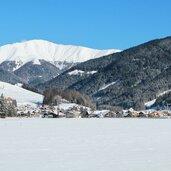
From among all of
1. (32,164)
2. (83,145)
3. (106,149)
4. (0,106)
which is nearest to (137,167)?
(32,164)

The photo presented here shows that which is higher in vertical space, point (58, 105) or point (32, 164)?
point (58, 105)

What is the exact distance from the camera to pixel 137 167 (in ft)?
68.0

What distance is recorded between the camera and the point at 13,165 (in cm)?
2152

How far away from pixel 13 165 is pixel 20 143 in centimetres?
1033

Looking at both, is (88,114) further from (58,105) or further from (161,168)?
(161,168)

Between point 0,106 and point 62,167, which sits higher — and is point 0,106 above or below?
above

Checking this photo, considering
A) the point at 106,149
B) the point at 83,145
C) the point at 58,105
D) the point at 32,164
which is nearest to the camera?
the point at 32,164

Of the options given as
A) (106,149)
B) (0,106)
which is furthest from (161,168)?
(0,106)

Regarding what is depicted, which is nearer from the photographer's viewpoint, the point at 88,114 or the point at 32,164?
the point at 32,164

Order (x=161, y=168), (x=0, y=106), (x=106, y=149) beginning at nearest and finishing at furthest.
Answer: (x=161, y=168), (x=106, y=149), (x=0, y=106)

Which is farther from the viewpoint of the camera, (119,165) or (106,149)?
(106,149)

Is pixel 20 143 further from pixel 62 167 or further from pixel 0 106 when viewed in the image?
pixel 0 106

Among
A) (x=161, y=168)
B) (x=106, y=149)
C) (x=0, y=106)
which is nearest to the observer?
(x=161, y=168)

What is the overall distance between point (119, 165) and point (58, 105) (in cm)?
17785
